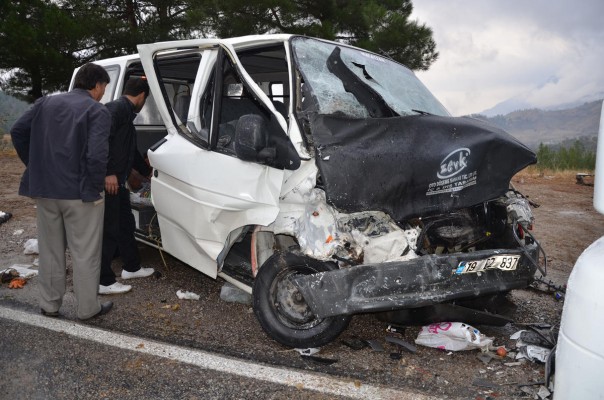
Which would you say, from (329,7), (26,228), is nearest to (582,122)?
(329,7)

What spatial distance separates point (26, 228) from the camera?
7.42 meters

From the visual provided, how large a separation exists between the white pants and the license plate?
274cm

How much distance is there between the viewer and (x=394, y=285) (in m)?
3.35

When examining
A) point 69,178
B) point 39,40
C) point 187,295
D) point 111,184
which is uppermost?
point 39,40

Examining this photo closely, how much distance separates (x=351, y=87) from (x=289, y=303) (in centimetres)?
160

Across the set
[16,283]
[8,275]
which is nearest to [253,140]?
[16,283]

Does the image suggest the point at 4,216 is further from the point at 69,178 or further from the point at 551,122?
the point at 551,122

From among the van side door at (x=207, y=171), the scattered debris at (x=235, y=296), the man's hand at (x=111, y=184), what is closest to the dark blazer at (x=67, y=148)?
the man's hand at (x=111, y=184)

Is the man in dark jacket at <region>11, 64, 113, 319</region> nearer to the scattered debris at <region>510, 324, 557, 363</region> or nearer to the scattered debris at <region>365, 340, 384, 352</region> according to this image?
the scattered debris at <region>365, 340, 384, 352</region>

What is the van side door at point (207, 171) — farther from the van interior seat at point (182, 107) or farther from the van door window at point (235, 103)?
the van door window at point (235, 103)

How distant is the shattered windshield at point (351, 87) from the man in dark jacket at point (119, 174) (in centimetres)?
169

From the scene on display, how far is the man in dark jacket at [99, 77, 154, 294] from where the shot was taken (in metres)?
4.73

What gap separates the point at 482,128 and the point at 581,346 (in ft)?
6.47

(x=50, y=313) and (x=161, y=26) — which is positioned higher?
(x=161, y=26)
